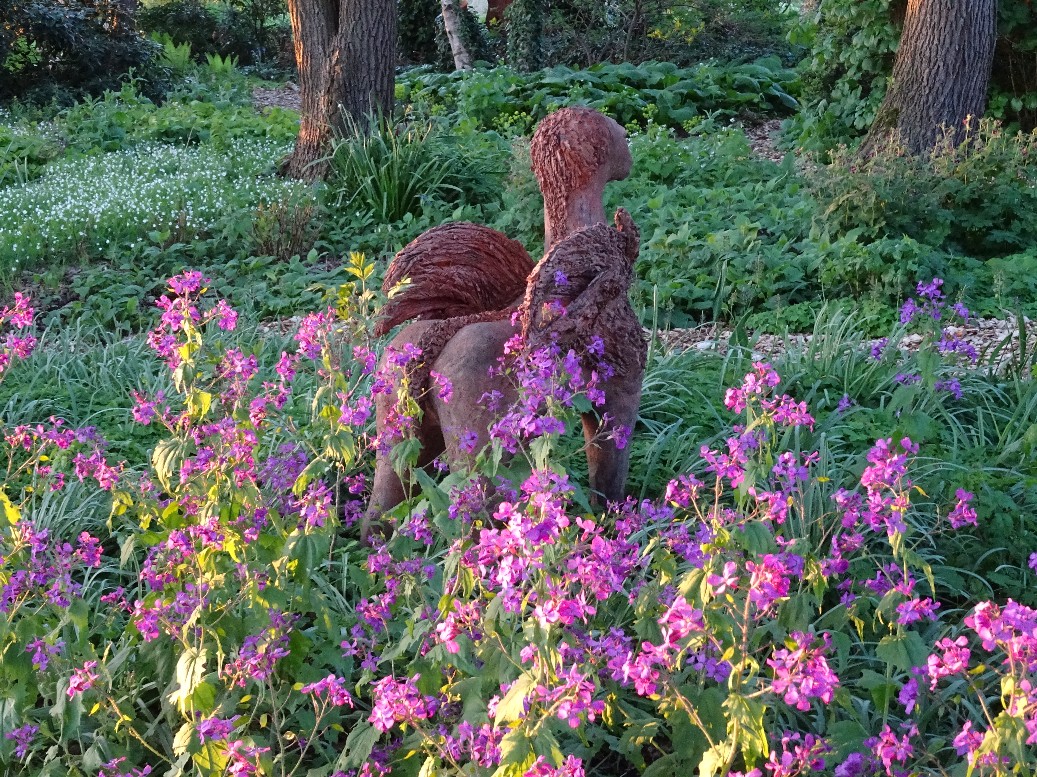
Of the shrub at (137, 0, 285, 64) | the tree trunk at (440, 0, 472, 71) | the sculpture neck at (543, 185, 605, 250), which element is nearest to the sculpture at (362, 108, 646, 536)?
the sculpture neck at (543, 185, 605, 250)

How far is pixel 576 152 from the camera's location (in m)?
3.29

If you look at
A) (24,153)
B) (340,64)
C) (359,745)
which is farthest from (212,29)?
(359,745)

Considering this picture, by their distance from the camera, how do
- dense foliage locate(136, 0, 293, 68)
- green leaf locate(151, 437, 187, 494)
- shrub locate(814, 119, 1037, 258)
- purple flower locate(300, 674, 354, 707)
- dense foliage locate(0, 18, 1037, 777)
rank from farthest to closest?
1. dense foliage locate(136, 0, 293, 68)
2. shrub locate(814, 119, 1037, 258)
3. green leaf locate(151, 437, 187, 494)
4. purple flower locate(300, 674, 354, 707)
5. dense foliage locate(0, 18, 1037, 777)

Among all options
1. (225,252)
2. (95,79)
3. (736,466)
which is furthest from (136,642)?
(95,79)

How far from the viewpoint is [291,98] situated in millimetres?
15211

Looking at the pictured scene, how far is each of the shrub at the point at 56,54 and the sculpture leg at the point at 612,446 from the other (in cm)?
1210

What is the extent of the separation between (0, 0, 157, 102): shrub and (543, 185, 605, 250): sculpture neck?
462 inches

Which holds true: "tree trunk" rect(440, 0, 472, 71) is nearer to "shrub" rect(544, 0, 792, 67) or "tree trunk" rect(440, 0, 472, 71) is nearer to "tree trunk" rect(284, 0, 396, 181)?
"shrub" rect(544, 0, 792, 67)

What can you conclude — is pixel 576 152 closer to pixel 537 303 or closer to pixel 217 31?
pixel 537 303

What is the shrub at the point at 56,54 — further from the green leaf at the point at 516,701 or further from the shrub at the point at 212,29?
the green leaf at the point at 516,701

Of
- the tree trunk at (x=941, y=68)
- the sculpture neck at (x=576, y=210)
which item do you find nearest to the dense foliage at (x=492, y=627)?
the sculpture neck at (x=576, y=210)

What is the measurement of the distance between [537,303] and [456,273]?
1.68 feet

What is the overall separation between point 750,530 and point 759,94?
36.2 feet

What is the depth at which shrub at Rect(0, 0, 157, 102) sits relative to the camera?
542 inches
